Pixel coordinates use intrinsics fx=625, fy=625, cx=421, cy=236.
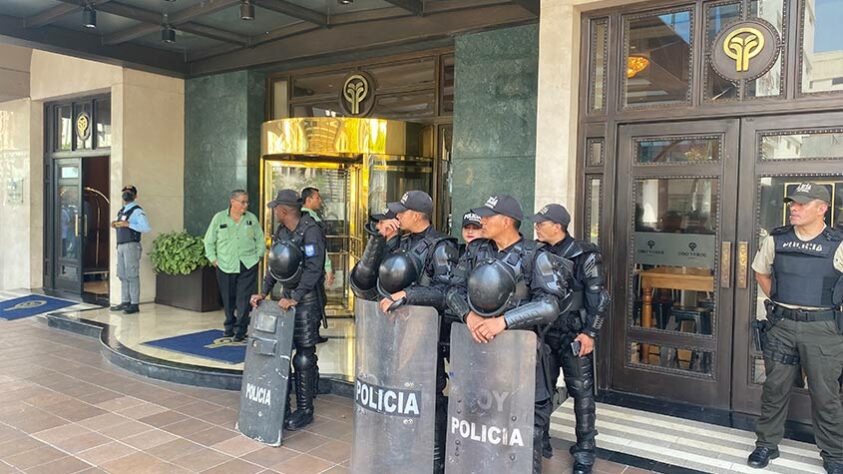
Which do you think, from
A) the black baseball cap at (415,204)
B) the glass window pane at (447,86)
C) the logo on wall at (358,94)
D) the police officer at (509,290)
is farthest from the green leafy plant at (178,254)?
the police officer at (509,290)

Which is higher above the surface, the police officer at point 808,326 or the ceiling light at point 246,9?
the ceiling light at point 246,9

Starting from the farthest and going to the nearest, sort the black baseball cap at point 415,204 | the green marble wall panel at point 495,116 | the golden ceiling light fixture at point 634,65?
the green marble wall panel at point 495,116 < the golden ceiling light fixture at point 634,65 < the black baseball cap at point 415,204

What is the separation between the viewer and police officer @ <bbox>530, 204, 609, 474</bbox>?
3.81 metres

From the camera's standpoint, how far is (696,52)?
15.7 feet

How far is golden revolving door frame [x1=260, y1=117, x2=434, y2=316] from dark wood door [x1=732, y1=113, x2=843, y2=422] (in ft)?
12.4

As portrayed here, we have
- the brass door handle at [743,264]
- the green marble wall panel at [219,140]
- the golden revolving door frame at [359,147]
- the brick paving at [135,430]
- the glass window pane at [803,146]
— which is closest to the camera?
the brick paving at [135,430]

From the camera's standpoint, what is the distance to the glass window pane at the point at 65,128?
10.1 meters

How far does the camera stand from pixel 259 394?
427cm

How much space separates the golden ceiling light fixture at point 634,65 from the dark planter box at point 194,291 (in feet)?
19.8

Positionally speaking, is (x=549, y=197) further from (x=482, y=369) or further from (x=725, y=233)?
(x=482, y=369)

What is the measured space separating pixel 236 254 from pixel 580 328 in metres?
3.94

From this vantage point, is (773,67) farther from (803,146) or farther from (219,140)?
(219,140)

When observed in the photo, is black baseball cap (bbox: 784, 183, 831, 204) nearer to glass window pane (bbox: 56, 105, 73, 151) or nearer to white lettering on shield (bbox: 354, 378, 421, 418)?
white lettering on shield (bbox: 354, 378, 421, 418)

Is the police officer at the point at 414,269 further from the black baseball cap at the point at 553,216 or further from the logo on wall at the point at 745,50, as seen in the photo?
the logo on wall at the point at 745,50
